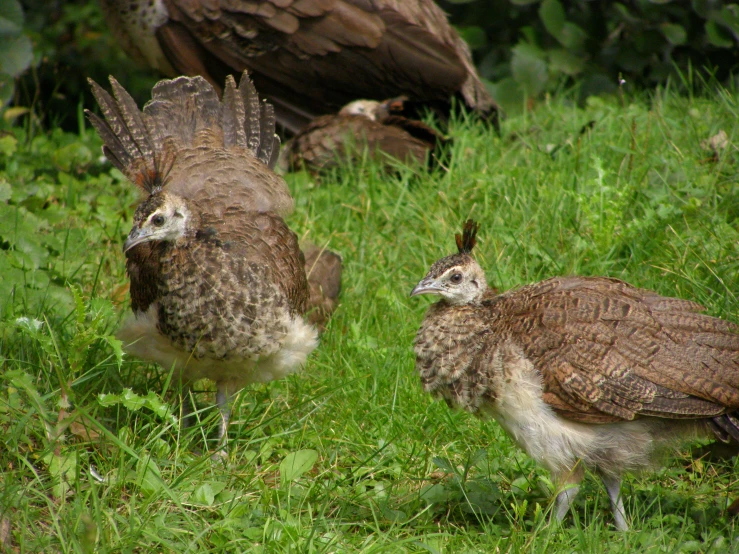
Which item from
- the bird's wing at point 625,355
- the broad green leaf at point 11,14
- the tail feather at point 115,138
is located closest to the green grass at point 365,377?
the bird's wing at point 625,355

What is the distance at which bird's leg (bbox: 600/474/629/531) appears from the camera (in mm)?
3535

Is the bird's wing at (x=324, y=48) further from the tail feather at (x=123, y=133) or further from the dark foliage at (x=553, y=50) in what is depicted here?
the tail feather at (x=123, y=133)

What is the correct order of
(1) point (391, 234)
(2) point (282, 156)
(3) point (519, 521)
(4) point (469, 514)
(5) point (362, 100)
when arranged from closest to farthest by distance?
1. (3) point (519, 521)
2. (4) point (469, 514)
3. (1) point (391, 234)
4. (2) point (282, 156)
5. (5) point (362, 100)

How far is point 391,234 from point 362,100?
1871 mm

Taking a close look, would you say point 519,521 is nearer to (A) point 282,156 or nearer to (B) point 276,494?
(B) point 276,494

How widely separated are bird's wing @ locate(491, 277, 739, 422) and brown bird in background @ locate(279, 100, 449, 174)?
2922 millimetres

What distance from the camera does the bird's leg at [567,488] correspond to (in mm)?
3537

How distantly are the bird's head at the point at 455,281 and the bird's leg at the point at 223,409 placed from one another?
104cm

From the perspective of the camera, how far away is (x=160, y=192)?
13.2ft

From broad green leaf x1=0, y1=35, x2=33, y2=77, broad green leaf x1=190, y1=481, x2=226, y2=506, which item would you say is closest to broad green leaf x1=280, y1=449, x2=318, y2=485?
broad green leaf x1=190, y1=481, x2=226, y2=506

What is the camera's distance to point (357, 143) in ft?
21.5

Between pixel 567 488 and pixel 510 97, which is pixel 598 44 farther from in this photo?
pixel 567 488

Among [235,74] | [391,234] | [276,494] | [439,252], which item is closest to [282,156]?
[235,74]

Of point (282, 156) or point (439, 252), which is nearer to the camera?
point (439, 252)
